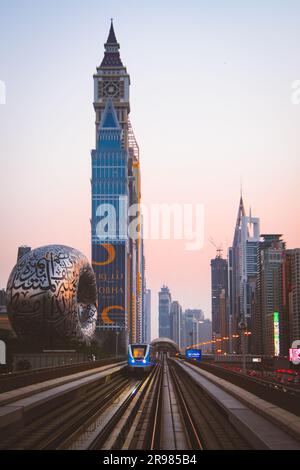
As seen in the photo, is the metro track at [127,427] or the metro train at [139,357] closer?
the metro track at [127,427]

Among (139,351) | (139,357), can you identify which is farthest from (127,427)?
(139,357)

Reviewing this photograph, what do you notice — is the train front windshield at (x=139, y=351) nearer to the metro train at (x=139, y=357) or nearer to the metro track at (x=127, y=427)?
the metro train at (x=139, y=357)

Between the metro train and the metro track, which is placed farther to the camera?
the metro train

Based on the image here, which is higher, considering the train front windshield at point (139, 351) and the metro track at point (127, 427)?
the train front windshield at point (139, 351)

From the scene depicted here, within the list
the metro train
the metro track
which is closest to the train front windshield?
the metro train

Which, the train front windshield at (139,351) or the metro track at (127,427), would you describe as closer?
the metro track at (127,427)

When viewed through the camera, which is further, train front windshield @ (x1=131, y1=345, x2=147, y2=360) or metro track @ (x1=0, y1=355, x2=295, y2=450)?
train front windshield @ (x1=131, y1=345, x2=147, y2=360)

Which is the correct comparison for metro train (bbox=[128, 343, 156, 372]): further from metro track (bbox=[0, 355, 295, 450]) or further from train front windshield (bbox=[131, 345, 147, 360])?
metro track (bbox=[0, 355, 295, 450])

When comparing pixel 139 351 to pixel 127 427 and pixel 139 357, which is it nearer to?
pixel 139 357

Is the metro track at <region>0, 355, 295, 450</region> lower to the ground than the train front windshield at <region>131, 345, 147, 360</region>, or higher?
lower

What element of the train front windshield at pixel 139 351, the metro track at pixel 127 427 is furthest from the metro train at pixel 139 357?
the metro track at pixel 127 427
